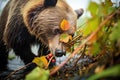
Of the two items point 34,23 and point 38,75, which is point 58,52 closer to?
point 34,23

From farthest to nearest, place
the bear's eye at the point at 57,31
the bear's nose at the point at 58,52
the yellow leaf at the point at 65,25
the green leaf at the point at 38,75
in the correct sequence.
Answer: the bear's eye at the point at 57,31 → the bear's nose at the point at 58,52 → the yellow leaf at the point at 65,25 → the green leaf at the point at 38,75

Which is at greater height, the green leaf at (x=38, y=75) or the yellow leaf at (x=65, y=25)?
the yellow leaf at (x=65, y=25)

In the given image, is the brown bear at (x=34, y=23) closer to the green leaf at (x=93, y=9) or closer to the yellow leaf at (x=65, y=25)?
the yellow leaf at (x=65, y=25)

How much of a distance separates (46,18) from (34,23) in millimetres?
103

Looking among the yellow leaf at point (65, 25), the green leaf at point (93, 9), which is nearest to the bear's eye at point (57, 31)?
the yellow leaf at point (65, 25)

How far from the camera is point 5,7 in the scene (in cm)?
252

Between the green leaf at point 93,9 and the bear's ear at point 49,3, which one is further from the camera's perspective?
the bear's ear at point 49,3

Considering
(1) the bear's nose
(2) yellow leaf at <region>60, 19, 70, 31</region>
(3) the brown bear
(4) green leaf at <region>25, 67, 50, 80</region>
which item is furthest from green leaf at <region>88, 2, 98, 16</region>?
(3) the brown bear

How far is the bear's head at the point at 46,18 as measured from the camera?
6.99ft

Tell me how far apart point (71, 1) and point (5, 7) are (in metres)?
0.61

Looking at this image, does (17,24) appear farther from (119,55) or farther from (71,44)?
(119,55)

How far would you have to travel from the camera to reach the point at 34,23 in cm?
219

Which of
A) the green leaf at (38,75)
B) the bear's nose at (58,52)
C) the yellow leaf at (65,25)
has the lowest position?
the bear's nose at (58,52)

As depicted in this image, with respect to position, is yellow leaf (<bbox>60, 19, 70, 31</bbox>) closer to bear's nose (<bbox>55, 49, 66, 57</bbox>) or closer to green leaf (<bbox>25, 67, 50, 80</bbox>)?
bear's nose (<bbox>55, 49, 66, 57</bbox>)
